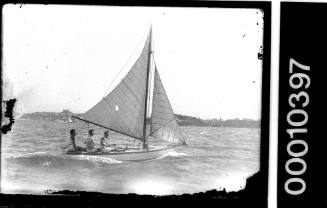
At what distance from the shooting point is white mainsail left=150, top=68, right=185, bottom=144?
2.49m

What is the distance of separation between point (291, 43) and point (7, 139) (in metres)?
1.74

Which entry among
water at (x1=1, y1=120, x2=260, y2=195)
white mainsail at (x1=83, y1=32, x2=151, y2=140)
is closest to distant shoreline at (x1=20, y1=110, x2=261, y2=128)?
water at (x1=1, y1=120, x2=260, y2=195)

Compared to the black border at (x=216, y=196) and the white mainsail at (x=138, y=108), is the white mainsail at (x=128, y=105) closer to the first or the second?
the white mainsail at (x=138, y=108)

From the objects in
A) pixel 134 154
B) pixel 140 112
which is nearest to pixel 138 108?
pixel 140 112

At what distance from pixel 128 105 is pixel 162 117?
22 cm

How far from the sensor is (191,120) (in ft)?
8.16

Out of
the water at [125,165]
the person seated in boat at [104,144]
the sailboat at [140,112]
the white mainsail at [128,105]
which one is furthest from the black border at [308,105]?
the person seated in boat at [104,144]

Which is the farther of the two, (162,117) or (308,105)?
(162,117)

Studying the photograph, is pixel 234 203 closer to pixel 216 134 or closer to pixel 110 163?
pixel 216 134

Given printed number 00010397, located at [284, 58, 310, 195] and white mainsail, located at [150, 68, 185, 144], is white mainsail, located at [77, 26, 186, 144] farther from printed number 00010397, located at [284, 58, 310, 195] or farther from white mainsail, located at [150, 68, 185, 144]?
printed number 00010397, located at [284, 58, 310, 195]

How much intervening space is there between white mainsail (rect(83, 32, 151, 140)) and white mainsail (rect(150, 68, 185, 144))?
7 cm

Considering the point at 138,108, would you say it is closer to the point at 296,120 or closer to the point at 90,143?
the point at 90,143

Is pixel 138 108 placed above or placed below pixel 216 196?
above

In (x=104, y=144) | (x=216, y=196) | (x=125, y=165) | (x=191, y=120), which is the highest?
(x=191, y=120)
